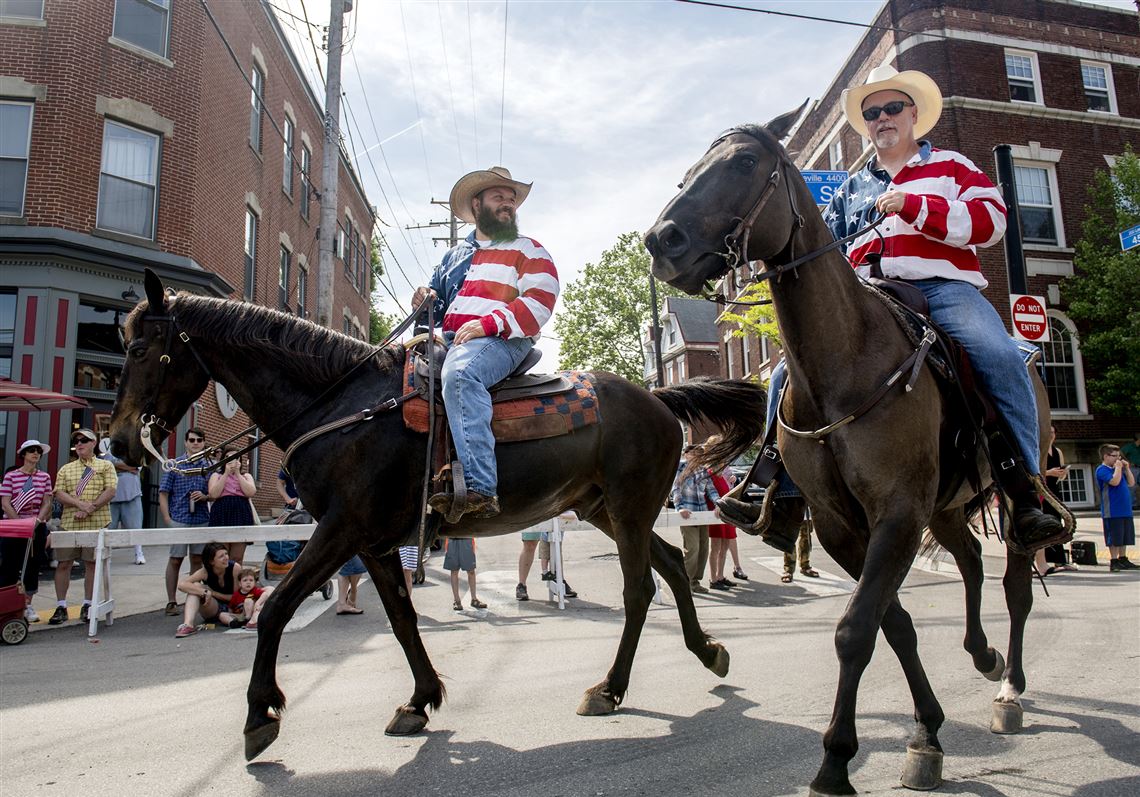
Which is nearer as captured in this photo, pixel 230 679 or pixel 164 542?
pixel 230 679

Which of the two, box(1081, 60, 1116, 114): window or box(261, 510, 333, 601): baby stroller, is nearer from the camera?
box(261, 510, 333, 601): baby stroller

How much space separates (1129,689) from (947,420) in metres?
2.41

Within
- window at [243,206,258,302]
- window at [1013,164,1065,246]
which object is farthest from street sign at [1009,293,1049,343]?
window at [243,206,258,302]

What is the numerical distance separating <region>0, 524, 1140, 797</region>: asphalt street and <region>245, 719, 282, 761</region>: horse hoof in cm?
8

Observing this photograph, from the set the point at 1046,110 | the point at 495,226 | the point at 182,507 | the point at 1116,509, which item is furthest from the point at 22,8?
the point at 1046,110

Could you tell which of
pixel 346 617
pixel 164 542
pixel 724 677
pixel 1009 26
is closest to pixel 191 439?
pixel 164 542

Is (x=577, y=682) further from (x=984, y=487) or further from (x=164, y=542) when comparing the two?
(x=164, y=542)

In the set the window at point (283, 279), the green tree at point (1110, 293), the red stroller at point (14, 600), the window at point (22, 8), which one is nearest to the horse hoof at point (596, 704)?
the red stroller at point (14, 600)

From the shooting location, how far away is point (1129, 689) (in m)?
4.75

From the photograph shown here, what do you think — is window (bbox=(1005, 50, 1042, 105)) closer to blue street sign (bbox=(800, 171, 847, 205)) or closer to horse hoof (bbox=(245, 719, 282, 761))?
blue street sign (bbox=(800, 171, 847, 205))

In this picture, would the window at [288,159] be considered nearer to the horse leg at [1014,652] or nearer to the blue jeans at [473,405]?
the blue jeans at [473,405]

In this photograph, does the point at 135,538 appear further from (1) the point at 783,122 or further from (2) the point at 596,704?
(1) the point at 783,122

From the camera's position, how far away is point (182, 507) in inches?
398

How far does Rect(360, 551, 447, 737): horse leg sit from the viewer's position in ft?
14.8
